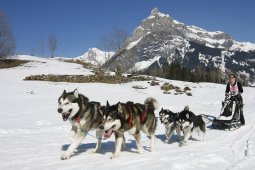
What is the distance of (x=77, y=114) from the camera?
25.6 ft

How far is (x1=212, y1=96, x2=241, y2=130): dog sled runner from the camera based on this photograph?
12550 millimetres

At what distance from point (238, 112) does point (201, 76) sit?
371 feet

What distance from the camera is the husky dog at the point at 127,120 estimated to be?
7.46m

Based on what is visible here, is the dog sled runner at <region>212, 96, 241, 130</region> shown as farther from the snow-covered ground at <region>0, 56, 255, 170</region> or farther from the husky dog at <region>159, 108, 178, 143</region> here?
the husky dog at <region>159, 108, 178, 143</region>

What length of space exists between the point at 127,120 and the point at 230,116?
21.1 ft

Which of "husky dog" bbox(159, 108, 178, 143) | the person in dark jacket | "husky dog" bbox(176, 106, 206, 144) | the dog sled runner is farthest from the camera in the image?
the person in dark jacket

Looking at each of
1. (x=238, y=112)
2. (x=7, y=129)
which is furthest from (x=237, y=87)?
(x=7, y=129)

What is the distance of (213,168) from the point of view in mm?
6660

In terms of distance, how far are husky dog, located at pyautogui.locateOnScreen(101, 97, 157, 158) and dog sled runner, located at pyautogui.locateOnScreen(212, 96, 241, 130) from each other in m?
4.57

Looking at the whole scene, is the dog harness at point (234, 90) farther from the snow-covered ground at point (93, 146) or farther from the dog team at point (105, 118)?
the dog team at point (105, 118)

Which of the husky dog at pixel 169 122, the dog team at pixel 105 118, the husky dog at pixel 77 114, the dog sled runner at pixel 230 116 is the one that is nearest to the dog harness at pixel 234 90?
the dog sled runner at pixel 230 116

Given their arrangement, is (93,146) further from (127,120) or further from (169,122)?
(169,122)

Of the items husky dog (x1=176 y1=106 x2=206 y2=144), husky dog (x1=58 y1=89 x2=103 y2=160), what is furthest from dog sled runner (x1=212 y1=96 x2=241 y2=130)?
husky dog (x1=58 y1=89 x2=103 y2=160)

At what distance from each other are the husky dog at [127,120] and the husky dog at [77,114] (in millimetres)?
631
